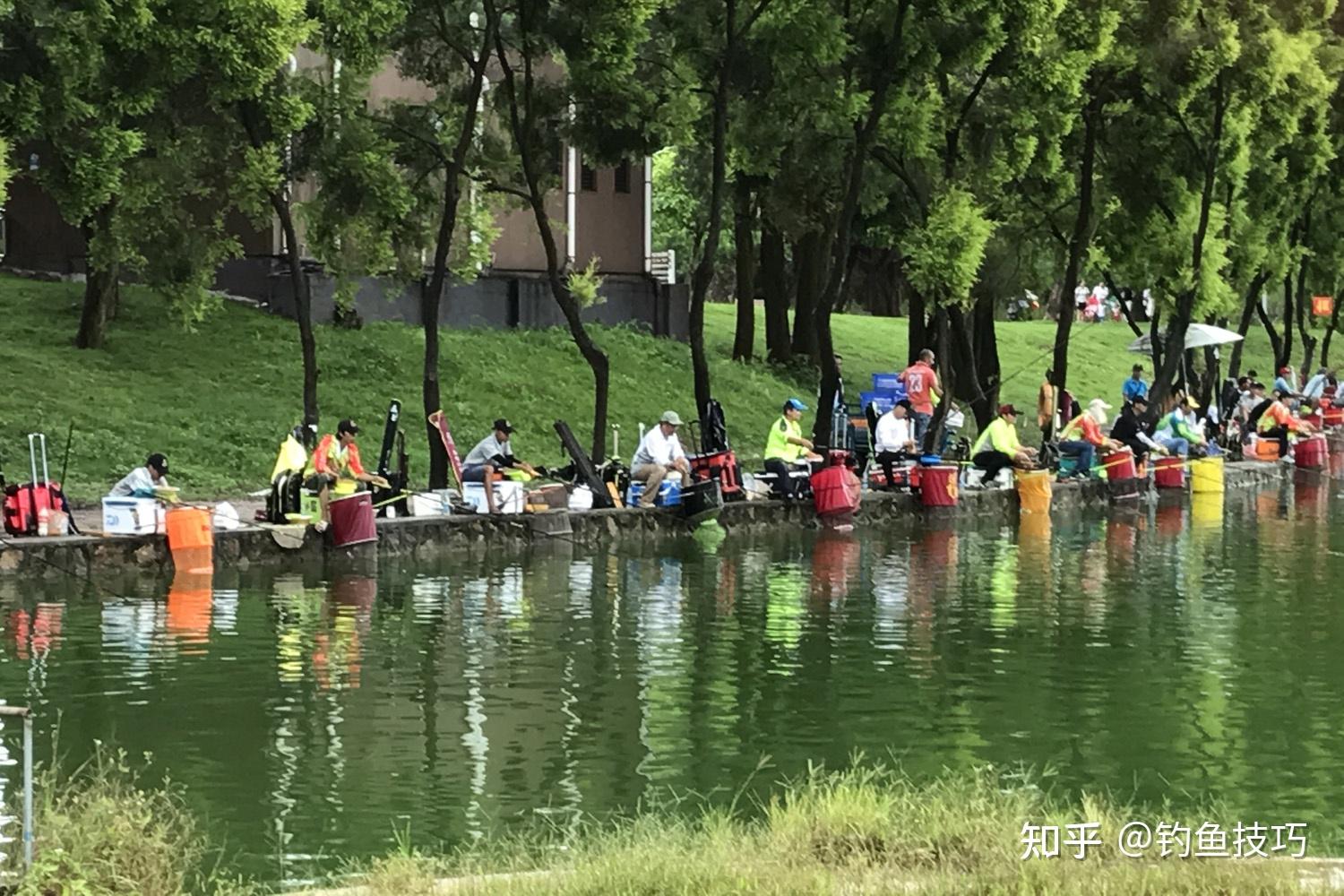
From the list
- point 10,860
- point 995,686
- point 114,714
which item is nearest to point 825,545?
point 995,686

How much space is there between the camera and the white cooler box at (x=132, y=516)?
26656 millimetres

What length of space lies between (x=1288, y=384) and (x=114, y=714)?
46746mm

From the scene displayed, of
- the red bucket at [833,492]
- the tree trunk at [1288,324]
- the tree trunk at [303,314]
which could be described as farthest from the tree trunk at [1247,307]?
the tree trunk at [303,314]

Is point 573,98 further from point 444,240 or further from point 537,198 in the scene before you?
point 444,240

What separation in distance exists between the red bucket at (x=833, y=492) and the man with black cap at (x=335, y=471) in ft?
24.5

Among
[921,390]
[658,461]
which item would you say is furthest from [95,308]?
[921,390]

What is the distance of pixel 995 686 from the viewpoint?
18391 mm

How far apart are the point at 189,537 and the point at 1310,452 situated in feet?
99.1

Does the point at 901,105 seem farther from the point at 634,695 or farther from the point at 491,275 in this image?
the point at 634,695

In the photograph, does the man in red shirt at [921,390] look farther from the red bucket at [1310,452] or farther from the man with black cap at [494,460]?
the red bucket at [1310,452]

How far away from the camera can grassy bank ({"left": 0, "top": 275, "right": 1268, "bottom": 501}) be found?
120ft

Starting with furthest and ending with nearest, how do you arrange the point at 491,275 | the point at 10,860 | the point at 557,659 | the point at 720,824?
the point at 491,275 < the point at 557,659 < the point at 720,824 < the point at 10,860

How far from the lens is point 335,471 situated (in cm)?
2861

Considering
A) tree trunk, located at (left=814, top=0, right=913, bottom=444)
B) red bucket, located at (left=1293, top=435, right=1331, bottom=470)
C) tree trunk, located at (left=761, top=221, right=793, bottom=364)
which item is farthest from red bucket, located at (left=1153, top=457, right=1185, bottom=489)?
tree trunk, located at (left=761, top=221, right=793, bottom=364)
